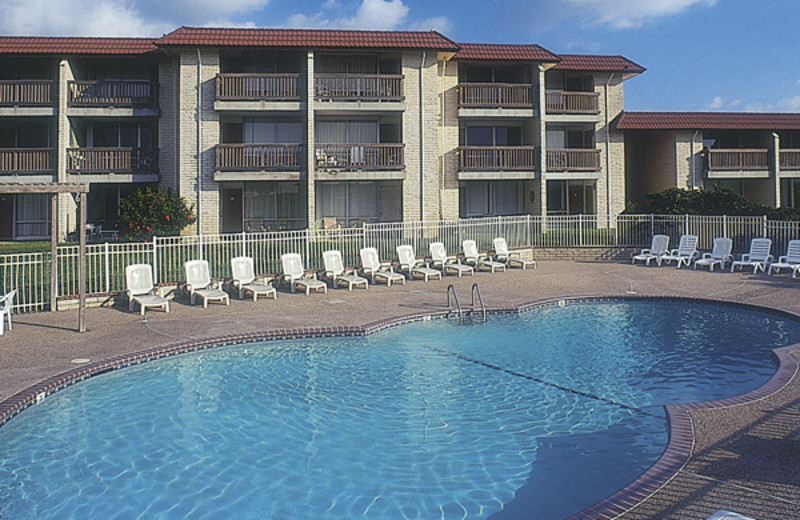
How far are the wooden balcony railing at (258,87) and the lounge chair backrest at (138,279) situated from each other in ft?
38.6

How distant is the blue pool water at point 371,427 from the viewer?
652 centimetres

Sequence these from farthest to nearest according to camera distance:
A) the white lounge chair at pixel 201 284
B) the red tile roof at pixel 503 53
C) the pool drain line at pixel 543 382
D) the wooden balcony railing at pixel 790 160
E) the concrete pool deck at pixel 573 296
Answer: the wooden balcony railing at pixel 790 160
the red tile roof at pixel 503 53
the white lounge chair at pixel 201 284
the pool drain line at pixel 543 382
the concrete pool deck at pixel 573 296

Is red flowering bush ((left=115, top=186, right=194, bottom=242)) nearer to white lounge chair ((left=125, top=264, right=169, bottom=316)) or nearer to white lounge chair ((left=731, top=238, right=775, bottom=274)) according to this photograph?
white lounge chair ((left=125, top=264, right=169, bottom=316))

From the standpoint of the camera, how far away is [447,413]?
8844 mm

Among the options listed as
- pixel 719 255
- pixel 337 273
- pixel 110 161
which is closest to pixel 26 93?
pixel 110 161

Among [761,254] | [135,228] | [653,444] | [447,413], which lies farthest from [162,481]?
[761,254]

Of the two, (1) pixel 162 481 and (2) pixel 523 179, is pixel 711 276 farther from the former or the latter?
(1) pixel 162 481

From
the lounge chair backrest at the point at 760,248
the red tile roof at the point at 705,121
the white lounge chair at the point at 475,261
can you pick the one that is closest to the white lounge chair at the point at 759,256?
the lounge chair backrest at the point at 760,248

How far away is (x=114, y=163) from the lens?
85.8 ft

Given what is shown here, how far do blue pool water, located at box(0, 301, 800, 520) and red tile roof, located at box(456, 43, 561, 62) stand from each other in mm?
17921

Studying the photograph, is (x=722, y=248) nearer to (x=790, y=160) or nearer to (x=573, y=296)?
(x=573, y=296)

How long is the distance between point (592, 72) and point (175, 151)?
720 inches

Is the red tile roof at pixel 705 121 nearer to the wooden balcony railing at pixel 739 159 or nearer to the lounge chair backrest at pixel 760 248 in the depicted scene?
the wooden balcony railing at pixel 739 159

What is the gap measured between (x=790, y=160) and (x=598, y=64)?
1031cm
